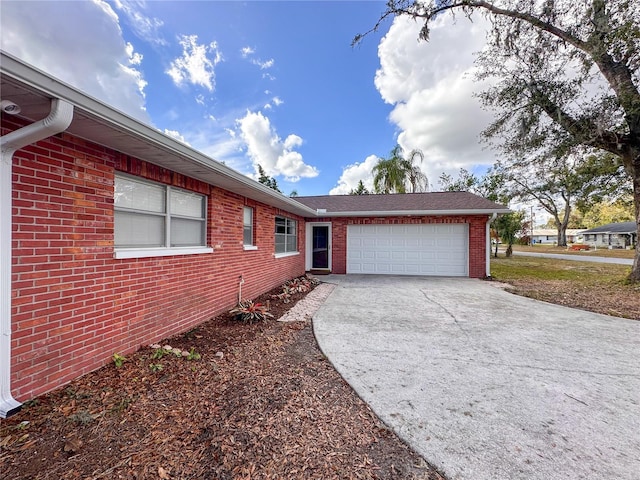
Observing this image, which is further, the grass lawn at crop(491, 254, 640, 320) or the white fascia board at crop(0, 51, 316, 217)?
the grass lawn at crop(491, 254, 640, 320)

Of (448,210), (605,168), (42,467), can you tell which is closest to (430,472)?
(42,467)

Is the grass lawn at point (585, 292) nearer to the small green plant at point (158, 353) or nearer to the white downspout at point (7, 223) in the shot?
the small green plant at point (158, 353)

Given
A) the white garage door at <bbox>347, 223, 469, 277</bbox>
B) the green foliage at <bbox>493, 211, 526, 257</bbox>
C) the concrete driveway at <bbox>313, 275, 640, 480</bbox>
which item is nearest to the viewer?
the concrete driveway at <bbox>313, 275, 640, 480</bbox>

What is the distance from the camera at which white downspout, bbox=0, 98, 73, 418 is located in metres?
2.06

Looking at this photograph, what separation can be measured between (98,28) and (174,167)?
289cm

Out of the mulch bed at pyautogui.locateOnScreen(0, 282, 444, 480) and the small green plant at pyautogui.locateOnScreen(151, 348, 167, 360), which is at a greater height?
the small green plant at pyautogui.locateOnScreen(151, 348, 167, 360)

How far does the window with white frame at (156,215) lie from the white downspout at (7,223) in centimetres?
113

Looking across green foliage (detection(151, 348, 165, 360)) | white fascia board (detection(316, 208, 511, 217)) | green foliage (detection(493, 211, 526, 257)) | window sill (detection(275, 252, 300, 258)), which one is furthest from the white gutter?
green foliage (detection(493, 211, 526, 257))

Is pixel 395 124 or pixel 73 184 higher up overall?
pixel 395 124

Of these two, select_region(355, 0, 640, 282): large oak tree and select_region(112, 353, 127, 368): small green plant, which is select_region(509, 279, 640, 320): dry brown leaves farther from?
select_region(112, 353, 127, 368): small green plant

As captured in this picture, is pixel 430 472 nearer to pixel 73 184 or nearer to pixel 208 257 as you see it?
pixel 73 184

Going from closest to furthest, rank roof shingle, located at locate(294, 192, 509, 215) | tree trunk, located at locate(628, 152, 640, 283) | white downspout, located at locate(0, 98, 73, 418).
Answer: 1. white downspout, located at locate(0, 98, 73, 418)
2. tree trunk, located at locate(628, 152, 640, 283)
3. roof shingle, located at locate(294, 192, 509, 215)

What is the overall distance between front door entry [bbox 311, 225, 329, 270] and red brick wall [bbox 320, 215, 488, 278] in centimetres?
44

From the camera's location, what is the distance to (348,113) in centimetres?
1216
